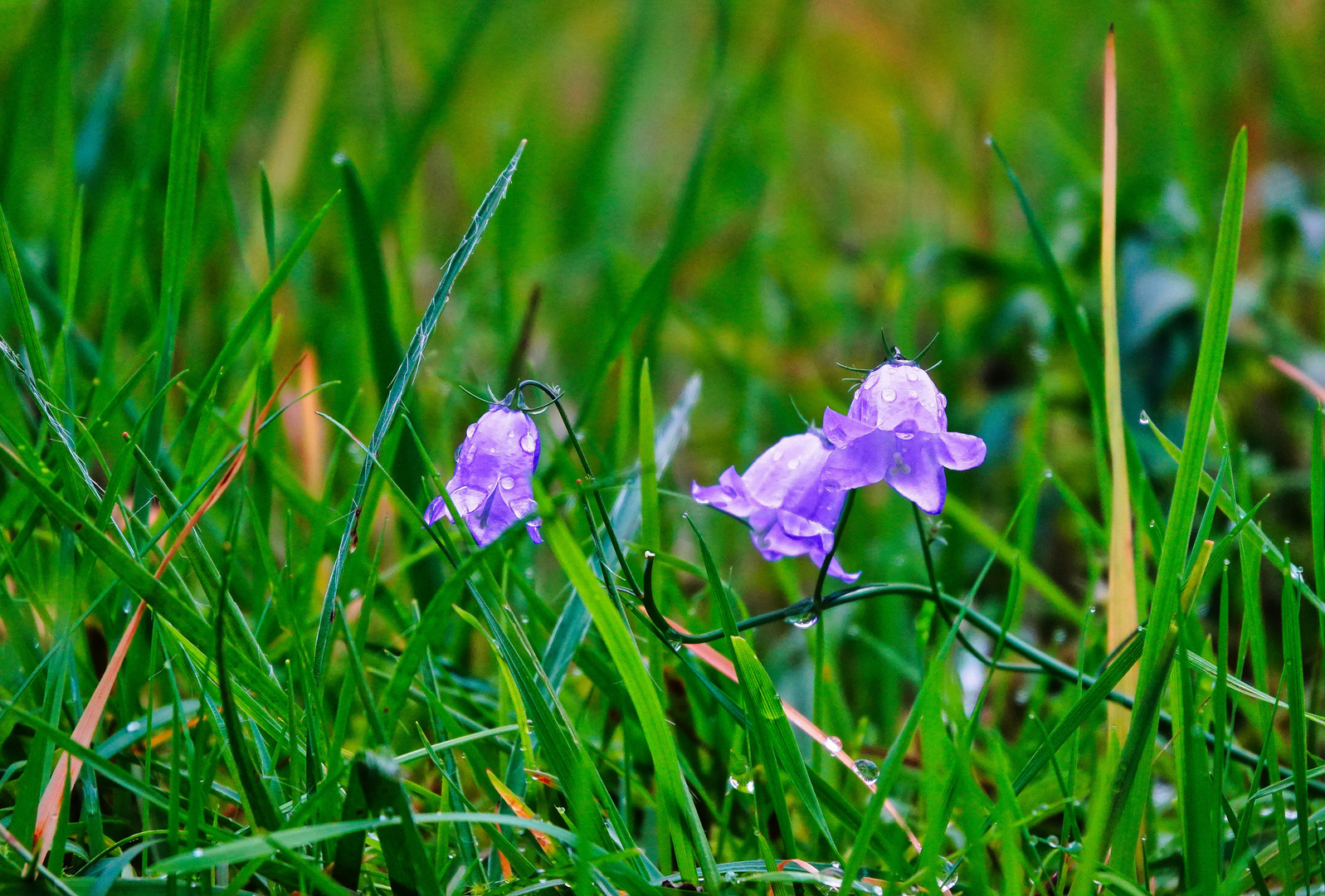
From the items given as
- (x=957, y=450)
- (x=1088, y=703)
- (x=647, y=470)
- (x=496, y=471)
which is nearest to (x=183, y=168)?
(x=496, y=471)

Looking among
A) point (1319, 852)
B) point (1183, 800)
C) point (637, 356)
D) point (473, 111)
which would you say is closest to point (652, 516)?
point (1183, 800)

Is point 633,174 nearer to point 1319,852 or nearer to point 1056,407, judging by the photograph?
point 1056,407

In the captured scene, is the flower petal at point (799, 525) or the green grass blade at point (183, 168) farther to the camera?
the green grass blade at point (183, 168)

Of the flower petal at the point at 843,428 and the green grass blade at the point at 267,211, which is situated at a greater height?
the green grass blade at the point at 267,211

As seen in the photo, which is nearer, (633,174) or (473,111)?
(633,174)

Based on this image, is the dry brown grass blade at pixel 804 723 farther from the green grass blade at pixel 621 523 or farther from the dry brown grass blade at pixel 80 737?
the dry brown grass blade at pixel 80 737

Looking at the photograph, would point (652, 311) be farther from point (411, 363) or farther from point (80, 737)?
point (80, 737)

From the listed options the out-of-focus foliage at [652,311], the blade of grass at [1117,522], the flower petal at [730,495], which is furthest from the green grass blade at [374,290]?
the blade of grass at [1117,522]

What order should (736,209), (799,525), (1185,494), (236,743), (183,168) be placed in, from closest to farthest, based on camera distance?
(236,743) → (1185,494) → (799,525) → (183,168) → (736,209)
